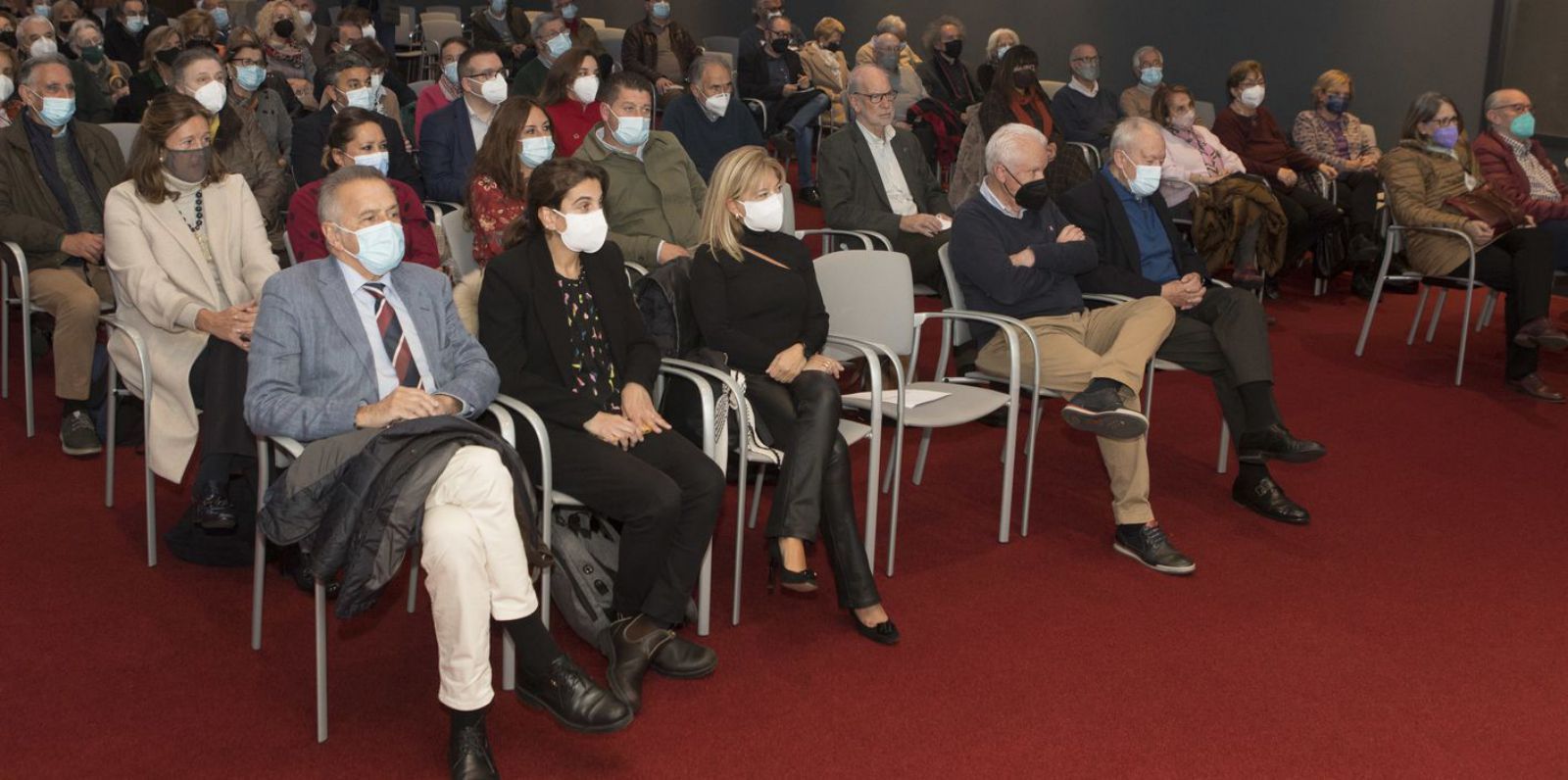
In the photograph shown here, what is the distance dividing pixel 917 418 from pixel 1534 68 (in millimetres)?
7486

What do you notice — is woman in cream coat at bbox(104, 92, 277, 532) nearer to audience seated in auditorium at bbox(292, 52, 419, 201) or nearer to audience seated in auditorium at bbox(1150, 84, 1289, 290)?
audience seated in auditorium at bbox(292, 52, 419, 201)

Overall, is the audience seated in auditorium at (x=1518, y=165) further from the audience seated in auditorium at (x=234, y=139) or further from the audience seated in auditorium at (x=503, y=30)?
the audience seated in auditorium at (x=503, y=30)

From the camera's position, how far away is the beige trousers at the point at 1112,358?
13.5 ft

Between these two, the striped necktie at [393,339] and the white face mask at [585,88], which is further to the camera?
the white face mask at [585,88]

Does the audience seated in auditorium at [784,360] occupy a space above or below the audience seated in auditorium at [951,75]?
below

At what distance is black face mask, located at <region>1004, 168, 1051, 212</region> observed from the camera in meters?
4.50

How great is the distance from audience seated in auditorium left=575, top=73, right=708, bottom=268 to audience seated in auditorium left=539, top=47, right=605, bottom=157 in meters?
0.87

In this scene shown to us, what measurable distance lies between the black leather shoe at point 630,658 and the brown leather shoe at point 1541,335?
409 centimetres

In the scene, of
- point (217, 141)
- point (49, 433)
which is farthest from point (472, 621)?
point (217, 141)

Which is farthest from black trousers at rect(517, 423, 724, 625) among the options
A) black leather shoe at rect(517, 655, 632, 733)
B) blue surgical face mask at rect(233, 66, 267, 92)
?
blue surgical face mask at rect(233, 66, 267, 92)

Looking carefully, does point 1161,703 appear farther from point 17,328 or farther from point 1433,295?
point 1433,295

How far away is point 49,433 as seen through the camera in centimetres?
479

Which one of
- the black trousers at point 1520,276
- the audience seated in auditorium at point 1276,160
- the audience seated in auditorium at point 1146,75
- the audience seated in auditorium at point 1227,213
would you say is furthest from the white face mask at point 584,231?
the audience seated in auditorium at point 1146,75

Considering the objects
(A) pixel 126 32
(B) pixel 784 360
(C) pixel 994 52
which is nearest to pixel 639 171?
(B) pixel 784 360
